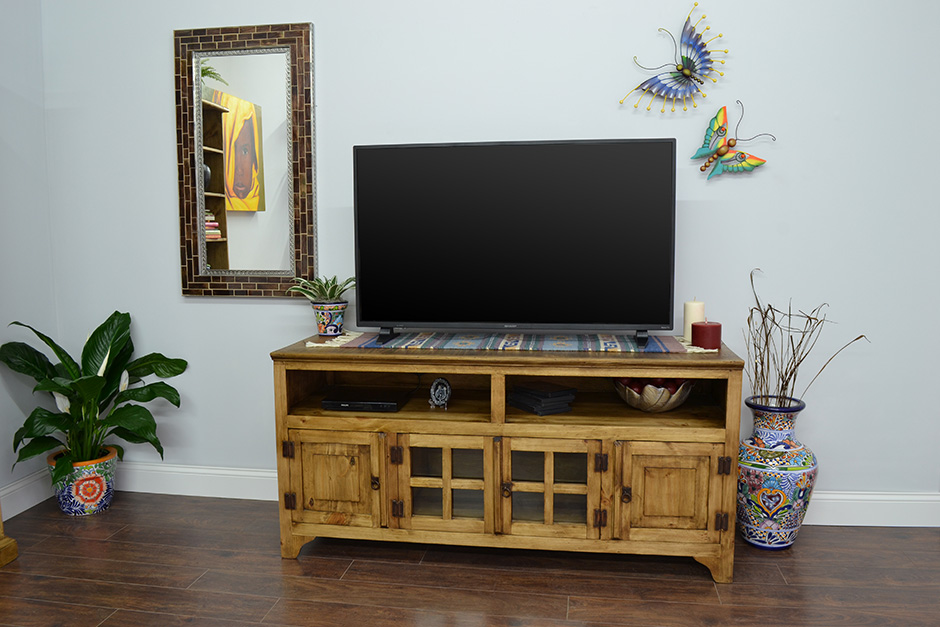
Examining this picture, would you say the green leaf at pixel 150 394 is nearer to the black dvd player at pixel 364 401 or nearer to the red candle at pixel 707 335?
the black dvd player at pixel 364 401

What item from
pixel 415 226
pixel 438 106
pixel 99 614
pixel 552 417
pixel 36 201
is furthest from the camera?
pixel 36 201

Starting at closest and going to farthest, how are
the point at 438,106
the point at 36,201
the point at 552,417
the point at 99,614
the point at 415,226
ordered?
the point at 99,614, the point at 552,417, the point at 415,226, the point at 438,106, the point at 36,201

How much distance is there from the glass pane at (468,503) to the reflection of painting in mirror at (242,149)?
4.79ft

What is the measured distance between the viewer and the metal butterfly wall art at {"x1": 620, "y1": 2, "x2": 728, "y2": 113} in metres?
2.55

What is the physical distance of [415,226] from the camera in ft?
8.34

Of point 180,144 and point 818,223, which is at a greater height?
point 180,144

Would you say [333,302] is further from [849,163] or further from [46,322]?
[849,163]

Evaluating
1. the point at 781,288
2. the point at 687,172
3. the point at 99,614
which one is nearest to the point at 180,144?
the point at 99,614

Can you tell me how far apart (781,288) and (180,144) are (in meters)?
2.56

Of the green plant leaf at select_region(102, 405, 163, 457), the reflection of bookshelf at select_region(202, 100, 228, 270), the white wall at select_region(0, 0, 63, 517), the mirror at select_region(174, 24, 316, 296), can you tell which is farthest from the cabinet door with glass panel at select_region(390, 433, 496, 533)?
the white wall at select_region(0, 0, 63, 517)

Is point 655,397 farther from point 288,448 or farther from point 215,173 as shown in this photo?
point 215,173

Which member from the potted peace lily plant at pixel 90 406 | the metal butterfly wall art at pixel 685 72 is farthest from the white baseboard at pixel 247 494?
the metal butterfly wall art at pixel 685 72

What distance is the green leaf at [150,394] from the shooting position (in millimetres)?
2824

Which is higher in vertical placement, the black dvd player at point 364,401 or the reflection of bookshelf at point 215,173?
the reflection of bookshelf at point 215,173
